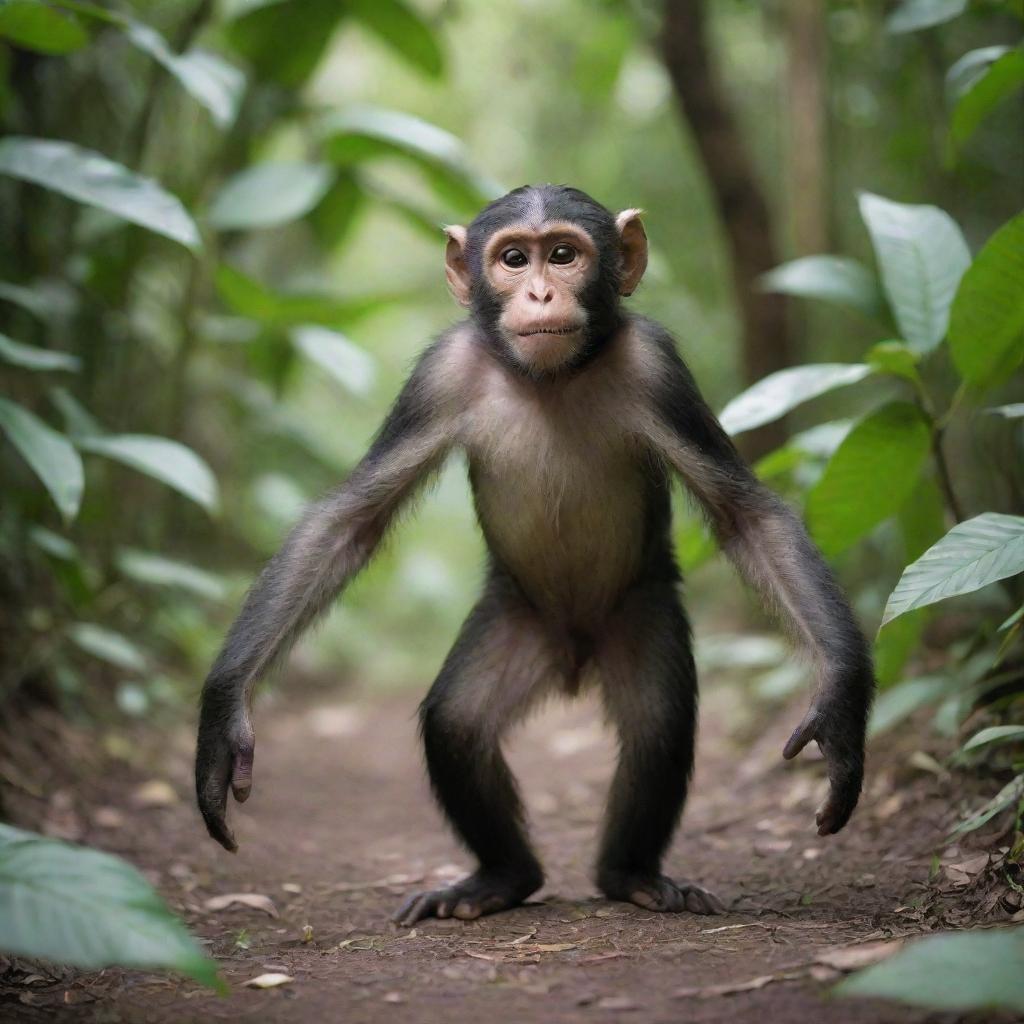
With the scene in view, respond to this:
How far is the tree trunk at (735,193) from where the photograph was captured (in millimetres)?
9078

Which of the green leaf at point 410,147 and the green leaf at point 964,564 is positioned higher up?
the green leaf at point 410,147

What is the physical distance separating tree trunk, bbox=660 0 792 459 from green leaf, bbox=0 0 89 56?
Answer: 4.82 metres

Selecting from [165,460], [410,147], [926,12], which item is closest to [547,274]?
[926,12]

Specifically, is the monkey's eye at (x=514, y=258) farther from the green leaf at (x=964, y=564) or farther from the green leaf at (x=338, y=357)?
the green leaf at (x=338, y=357)

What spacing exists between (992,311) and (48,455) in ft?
13.8

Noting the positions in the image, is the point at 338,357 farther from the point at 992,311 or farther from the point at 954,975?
the point at 954,975

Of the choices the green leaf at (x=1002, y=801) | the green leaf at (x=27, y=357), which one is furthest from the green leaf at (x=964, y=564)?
the green leaf at (x=27, y=357)

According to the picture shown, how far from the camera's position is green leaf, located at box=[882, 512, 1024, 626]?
4.06 m

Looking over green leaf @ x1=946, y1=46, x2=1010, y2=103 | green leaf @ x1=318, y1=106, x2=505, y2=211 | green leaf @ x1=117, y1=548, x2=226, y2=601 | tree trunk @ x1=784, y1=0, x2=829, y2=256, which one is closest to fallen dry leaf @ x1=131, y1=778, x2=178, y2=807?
green leaf @ x1=117, y1=548, x2=226, y2=601

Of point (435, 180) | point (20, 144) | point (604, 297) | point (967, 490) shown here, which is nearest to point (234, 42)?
point (435, 180)

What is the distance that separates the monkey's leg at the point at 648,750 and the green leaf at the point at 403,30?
16.9 ft

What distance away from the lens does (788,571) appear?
15.4ft

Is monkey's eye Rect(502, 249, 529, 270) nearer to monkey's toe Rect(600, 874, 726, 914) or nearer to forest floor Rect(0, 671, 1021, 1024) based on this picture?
forest floor Rect(0, 671, 1021, 1024)

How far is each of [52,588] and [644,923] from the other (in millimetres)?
4681
